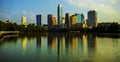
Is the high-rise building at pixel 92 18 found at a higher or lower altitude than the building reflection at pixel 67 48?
higher

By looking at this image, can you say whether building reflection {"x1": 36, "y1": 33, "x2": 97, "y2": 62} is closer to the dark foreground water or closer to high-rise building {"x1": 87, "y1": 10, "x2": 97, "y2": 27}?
the dark foreground water

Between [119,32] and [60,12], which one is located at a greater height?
[60,12]

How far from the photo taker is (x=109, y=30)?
9912cm

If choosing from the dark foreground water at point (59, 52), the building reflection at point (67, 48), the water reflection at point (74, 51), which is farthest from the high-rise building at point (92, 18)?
the dark foreground water at point (59, 52)

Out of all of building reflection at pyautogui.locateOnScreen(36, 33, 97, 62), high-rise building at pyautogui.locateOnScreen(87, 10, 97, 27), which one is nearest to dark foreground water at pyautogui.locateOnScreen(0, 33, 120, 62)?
building reflection at pyautogui.locateOnScreen(36, 33, 97, 62)

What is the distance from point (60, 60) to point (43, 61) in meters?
1.46

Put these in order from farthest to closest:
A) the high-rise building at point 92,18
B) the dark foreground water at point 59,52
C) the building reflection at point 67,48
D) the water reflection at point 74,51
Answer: the high-rise building at point 92,18, the building reflection at point 67,48, the water reflection at point 74,51, the dark foreground water at point 59,52

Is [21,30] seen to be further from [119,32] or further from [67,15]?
[67,15]

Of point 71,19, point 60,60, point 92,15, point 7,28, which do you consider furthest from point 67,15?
point 60,60

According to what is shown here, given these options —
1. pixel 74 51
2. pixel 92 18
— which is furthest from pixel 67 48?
pixel 92 18

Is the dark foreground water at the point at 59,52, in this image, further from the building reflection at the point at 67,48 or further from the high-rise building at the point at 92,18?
the high-rise building at the point at 92,18

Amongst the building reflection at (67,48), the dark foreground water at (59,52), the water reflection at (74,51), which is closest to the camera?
the dark foreground water at (59,52)

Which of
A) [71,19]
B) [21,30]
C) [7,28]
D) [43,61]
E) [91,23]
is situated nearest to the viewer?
[43,61]

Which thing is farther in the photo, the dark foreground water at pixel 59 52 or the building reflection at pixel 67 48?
the building reflection at pixel 67 48
